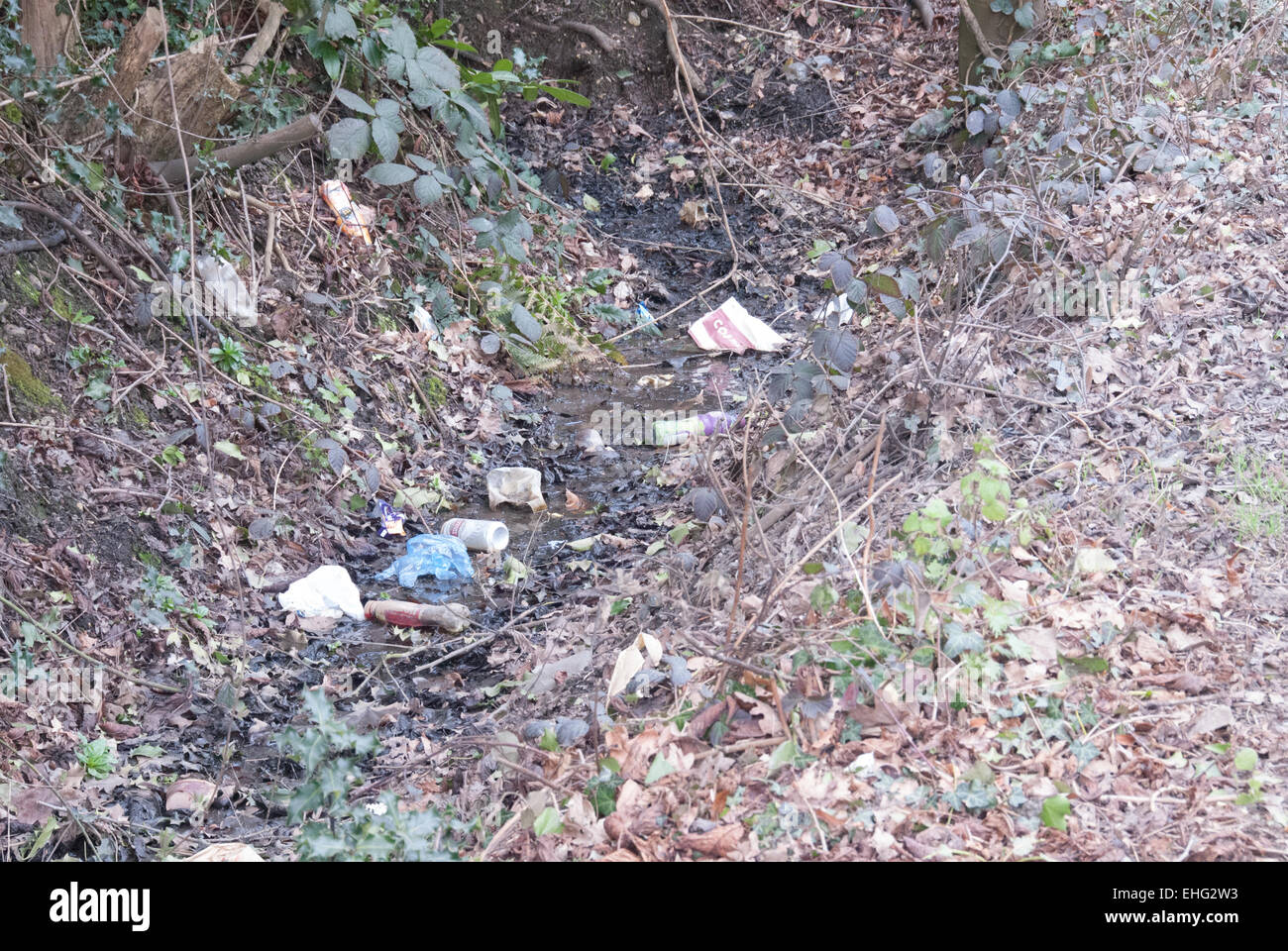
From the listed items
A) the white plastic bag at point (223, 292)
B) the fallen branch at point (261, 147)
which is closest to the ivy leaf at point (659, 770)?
the white plastic bag at point (223, 292)

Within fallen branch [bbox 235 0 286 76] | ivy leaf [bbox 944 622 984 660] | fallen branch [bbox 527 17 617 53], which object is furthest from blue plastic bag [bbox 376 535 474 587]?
fallen branch [bbox 527 17 617 53]

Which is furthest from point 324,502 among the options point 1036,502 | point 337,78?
point 1036,502

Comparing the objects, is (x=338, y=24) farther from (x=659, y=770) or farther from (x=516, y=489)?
(x=659, y=770)

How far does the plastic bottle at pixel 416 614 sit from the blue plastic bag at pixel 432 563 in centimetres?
18

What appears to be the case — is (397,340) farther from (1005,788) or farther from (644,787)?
(1005,788)

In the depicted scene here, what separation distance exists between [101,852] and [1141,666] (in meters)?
2.52

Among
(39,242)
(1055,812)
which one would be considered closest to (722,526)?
(1055,812)

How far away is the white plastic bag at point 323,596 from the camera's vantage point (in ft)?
11.6

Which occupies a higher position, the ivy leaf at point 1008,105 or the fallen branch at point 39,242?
the ivy leaf at point 1008,105

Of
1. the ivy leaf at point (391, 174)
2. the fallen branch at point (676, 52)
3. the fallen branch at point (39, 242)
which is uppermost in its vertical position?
the fallen branch at point (676, 52)

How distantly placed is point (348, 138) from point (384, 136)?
138 mm

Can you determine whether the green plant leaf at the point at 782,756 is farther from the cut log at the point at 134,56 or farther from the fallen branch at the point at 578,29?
the fallen branch at the point at 578,29

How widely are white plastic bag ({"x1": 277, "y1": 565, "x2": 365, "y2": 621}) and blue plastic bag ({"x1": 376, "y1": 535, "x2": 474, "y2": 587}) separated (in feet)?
0.56

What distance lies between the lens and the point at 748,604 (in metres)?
2.65
